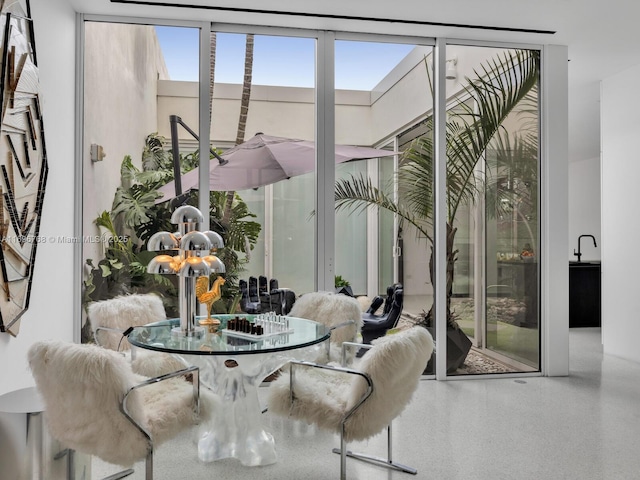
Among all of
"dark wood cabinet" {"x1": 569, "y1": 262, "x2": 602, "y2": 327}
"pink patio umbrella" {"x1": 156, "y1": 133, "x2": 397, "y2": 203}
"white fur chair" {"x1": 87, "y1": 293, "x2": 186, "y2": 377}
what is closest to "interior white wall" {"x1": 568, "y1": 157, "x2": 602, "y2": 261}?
"dark wood cabinet" {"x1": 569, "y1": 262, "x2": 602, "y2": 327}

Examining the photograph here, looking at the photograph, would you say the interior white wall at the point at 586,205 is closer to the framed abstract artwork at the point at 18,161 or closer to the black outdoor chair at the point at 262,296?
the black outdoor chair at the point at 262,296

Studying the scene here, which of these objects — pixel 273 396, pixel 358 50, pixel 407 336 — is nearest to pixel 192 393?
pixel 273 396

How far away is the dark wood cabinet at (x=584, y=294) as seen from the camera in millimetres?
7859

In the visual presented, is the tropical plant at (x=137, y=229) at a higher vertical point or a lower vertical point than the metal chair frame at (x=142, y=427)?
higher

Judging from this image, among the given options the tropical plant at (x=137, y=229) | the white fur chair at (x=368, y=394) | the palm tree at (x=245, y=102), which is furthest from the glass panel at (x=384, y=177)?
the white fur chair at (x=368, y=394)

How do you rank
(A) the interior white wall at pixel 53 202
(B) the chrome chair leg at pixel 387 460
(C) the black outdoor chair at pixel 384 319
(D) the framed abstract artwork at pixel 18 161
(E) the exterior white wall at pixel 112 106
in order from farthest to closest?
(C) the black outdoor chair at pixel 384 319, (E) the exterior white wall at pixel 112 106, (A) the interior white wall at pixel 53 202, (B) the chrome chair leg at pixel 387 460, (D) the framed abstract artwork at pixel 18 161

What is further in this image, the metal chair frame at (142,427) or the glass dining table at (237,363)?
the glass dining table at (237,363)

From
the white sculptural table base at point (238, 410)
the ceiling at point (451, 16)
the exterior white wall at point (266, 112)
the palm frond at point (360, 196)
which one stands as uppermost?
the ceiling at point (451, 16)

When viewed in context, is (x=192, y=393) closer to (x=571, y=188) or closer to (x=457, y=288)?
(x=457, y=288)

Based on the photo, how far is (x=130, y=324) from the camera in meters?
3.47

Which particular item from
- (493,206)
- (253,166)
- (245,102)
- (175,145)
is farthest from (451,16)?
(175,145)

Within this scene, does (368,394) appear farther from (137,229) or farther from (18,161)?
(137,229)

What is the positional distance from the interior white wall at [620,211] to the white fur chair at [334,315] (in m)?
3.56

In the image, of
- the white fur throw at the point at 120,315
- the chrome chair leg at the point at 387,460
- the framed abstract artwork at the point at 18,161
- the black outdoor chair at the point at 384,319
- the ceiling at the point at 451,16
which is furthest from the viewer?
the black outdoor chair at the point at 384,319
